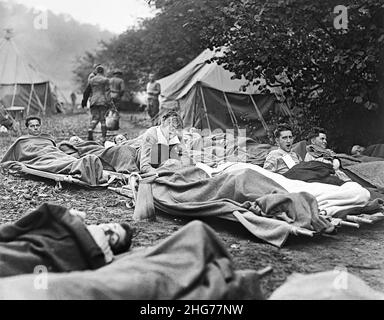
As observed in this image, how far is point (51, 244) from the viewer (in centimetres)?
269

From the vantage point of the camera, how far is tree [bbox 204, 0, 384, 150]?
7012 mm

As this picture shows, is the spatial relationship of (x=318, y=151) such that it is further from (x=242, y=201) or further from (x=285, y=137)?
(x=242, y=201)

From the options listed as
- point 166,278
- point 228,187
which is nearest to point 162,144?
point 228,187

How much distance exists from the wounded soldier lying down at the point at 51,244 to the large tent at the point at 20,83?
15.1 meters

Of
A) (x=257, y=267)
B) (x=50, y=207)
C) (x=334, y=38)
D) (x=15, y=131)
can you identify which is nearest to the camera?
(x=50, y=207)

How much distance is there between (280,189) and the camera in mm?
4652

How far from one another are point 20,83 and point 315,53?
12.3 meters

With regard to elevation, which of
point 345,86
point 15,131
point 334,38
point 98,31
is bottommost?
point 15,131

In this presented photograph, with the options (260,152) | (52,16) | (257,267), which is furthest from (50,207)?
(52,16)

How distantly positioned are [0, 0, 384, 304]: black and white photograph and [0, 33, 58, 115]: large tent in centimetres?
492


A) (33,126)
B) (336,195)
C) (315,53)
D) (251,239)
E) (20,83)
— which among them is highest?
(315,53)

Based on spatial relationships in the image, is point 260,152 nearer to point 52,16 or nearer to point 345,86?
point 345,86
